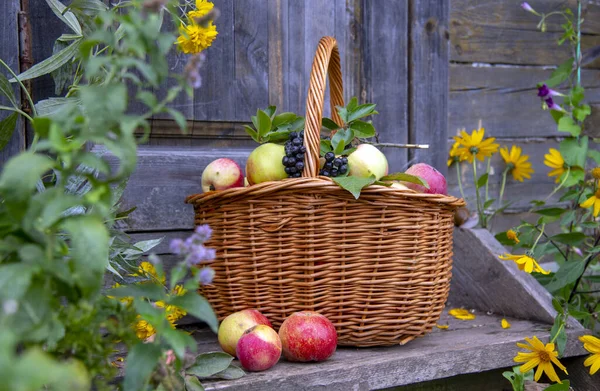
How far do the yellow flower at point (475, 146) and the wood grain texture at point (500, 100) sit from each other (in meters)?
0.21

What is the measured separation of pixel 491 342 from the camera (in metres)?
1.40

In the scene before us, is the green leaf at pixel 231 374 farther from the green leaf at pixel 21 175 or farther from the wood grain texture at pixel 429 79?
the wood grain texture at pixel 429 79

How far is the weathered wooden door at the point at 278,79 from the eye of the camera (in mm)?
1602

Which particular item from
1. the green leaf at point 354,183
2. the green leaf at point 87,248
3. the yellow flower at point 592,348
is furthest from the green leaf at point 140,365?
the yellow flower at point 592,348

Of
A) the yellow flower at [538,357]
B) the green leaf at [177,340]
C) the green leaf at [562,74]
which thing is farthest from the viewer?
the green leaf at [562,74]

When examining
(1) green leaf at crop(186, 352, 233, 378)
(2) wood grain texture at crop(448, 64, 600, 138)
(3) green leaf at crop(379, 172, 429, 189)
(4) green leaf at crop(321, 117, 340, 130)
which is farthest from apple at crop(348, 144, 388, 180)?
(2) wood grain texture at crop(448, 64, 600, 138)

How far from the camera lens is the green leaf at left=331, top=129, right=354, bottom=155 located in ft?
4.26

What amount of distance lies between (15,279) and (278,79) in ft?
4.27

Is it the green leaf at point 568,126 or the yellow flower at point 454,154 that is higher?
the green leaf at point 568,126

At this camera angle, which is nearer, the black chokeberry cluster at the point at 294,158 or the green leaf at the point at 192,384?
the green leaf at the point at 192,384

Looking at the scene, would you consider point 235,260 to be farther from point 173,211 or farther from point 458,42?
point 458,42

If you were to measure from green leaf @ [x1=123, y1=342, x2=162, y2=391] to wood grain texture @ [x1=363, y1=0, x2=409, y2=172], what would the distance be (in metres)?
1.34

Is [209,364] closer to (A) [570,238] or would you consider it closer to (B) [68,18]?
(B) [68,18]

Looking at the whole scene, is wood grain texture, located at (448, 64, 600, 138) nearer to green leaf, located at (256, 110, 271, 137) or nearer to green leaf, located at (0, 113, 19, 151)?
green leaf, located at (256, 110, 271, 137)
